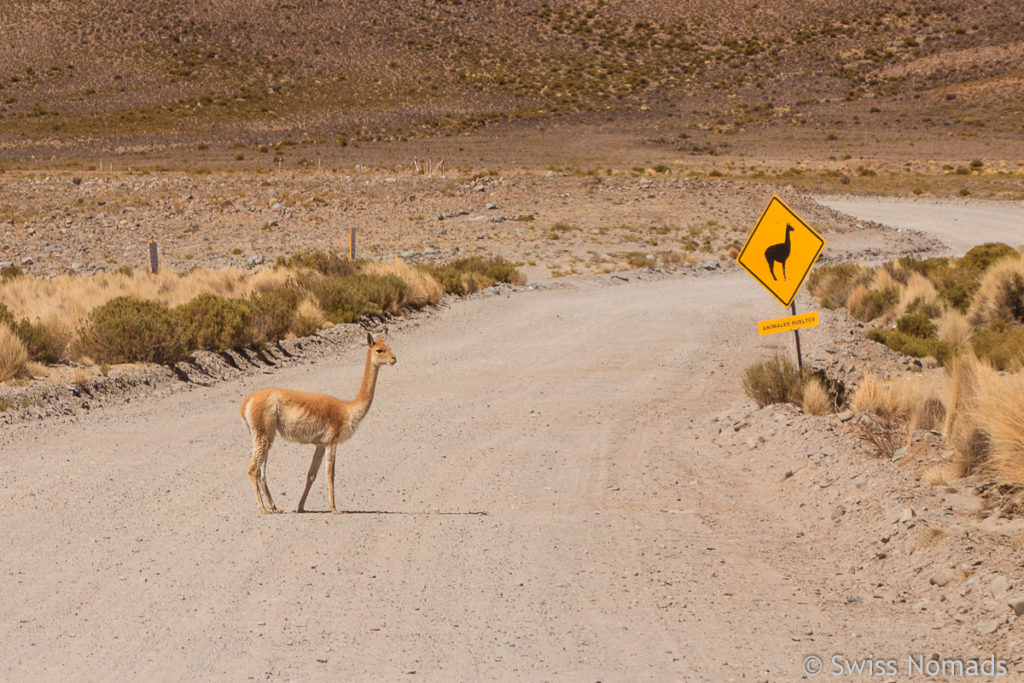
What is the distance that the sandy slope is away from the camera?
6.78 metres

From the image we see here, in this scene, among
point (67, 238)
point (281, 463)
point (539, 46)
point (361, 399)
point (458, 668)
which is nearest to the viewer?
point (458, 668)

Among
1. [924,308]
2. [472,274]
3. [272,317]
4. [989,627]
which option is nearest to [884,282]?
[924,308]

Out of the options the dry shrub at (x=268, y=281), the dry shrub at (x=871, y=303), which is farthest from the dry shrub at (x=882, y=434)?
the dry shrub at (x=268, y=281)

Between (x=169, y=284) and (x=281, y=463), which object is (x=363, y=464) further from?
(x=169, y=284)

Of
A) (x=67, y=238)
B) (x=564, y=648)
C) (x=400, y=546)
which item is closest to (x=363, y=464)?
(x=400, y=546)

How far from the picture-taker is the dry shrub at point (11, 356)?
49.8ft

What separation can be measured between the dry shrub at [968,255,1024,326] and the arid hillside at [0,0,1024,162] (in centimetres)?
6095

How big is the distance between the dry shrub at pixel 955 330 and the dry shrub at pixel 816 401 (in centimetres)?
703

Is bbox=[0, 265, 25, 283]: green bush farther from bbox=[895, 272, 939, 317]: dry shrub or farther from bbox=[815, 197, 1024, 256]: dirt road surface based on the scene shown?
bbox=[815, 197, 1024, 256]: dirt road surface

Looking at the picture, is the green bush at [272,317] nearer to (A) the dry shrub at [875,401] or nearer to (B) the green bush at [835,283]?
(A) the dry shrub at [875,401]

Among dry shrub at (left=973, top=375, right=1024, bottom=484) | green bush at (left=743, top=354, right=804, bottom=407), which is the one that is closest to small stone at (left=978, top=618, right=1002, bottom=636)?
dry shrub at (left=973, top=375, right=1024, bottom=484)

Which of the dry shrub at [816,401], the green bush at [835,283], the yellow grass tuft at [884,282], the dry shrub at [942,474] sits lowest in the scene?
the green bush at [835,283]

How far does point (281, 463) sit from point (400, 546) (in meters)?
3.41

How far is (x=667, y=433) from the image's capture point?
45.5 feet
